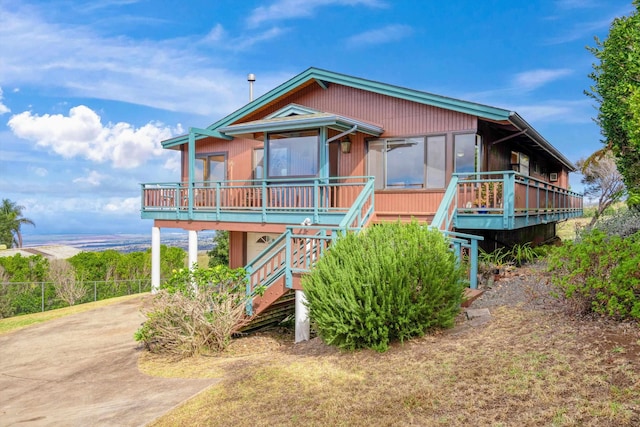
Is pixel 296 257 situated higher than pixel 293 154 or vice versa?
pixel 293 154

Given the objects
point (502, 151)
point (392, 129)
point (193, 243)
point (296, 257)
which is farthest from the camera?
point (193, 243)

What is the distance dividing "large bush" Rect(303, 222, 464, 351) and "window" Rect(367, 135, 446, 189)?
662 centimetres

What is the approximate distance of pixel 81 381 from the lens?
8.64 metres

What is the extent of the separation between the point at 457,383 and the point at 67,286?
21.9 m

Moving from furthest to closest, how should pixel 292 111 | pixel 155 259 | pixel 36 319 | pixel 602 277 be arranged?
1. pixel 155 259
2. pixel 36 319
3. pixel 292 111
4. pixel 602 277

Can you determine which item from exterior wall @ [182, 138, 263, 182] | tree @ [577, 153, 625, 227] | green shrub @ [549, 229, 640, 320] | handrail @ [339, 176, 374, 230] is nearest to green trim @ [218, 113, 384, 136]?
handrail @ [339, 176, 374, 230]

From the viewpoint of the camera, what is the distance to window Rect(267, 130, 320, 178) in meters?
15.3

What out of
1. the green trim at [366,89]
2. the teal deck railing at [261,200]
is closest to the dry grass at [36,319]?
the teal deck railing at [261,200]

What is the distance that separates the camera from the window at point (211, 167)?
19.1 metres

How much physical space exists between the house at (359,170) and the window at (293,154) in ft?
0.11

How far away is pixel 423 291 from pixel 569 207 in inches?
694

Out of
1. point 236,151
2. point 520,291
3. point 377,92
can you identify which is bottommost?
point 520,291

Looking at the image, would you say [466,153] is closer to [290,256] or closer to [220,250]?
[290,256]

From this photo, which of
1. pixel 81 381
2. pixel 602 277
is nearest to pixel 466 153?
pixel 602 277
